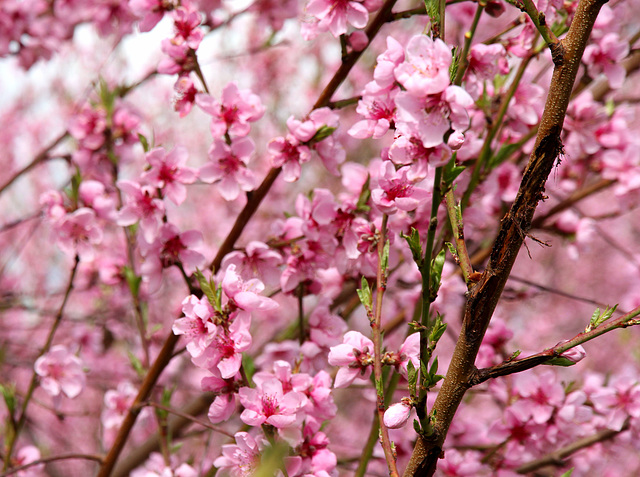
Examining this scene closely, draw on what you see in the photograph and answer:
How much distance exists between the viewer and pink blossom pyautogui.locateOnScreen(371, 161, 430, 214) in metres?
1.29

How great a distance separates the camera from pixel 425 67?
1.07m

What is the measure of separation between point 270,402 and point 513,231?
688 millimetres

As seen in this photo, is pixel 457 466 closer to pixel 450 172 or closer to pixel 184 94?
pixel 450 172

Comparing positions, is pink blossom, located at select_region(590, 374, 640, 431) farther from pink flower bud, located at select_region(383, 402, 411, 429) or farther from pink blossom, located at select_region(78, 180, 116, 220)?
pink blossom, located at select_region(78, 180, 116, 220)

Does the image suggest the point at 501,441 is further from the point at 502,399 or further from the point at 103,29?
the point at 103,29

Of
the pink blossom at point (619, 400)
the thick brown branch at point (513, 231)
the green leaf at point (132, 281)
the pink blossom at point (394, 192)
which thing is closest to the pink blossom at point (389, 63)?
the pink blossom at point (394, 192)

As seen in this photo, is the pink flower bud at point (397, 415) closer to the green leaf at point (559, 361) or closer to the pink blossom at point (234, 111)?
the green leaf at point (559, 361)

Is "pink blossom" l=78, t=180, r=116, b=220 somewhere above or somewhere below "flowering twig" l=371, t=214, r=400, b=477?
above

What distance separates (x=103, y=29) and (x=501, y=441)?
271 cm

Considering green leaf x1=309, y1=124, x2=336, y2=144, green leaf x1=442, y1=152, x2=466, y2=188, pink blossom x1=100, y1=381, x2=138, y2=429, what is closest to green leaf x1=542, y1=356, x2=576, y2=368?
green leaf x1=442, y1=152, x2=466, y2=188

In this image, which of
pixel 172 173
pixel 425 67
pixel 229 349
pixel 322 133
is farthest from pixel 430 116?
pixel 172 173

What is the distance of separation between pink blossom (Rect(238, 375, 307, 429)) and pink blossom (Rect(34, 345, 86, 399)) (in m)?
1.16

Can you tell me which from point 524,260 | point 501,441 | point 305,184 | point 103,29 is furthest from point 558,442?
point 524,260

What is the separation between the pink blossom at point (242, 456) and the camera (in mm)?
1337
